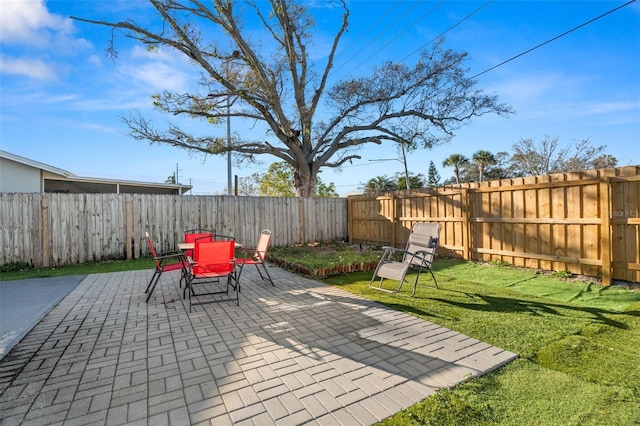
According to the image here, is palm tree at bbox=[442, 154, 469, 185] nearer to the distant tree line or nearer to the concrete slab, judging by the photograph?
the distant tree line

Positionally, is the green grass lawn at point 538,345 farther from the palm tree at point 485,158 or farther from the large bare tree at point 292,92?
the palm tree at point 485,158

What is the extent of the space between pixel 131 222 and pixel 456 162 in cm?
3610

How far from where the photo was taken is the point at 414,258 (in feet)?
17.4

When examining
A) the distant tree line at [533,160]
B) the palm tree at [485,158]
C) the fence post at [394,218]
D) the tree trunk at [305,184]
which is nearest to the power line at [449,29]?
the fence post at [394,218]

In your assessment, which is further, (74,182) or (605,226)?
(74,182)

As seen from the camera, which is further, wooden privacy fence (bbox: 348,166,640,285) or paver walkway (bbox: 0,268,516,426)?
wooden privacy fence (bbox: 348,166,640,285)

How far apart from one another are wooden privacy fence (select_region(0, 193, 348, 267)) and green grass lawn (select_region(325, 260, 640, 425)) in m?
5.71

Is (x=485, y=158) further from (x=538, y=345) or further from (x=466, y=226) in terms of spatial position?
(x=538, y=345)

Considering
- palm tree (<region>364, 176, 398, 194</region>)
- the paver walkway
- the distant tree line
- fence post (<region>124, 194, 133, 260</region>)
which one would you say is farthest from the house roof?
palm tree (<region>364, 176, 398, 194</region>)

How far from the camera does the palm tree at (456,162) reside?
118 feet

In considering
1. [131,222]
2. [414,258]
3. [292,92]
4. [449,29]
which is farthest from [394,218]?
[292,92]

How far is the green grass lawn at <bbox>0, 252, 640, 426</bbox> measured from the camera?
1870 millimetres

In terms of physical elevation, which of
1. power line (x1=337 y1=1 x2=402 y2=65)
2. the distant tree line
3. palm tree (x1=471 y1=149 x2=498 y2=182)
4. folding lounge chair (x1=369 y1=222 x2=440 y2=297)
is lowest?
folding lounge chair (x1=369 y1=222 x2=440 y2=297)

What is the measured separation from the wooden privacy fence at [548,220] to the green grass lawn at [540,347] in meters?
0.53
